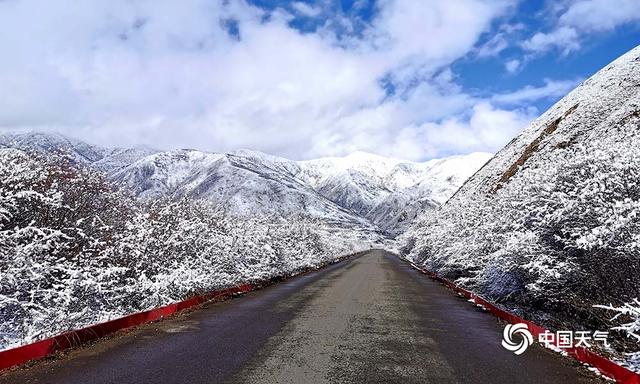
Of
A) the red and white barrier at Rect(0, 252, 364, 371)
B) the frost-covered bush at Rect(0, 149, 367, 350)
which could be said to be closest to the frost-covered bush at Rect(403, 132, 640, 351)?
the red and white barrier at Rect(0, 252, 364, 371)

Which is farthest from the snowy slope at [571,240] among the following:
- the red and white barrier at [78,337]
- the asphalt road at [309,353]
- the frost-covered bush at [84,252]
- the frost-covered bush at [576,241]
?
the frost-covered bush at [84,252]

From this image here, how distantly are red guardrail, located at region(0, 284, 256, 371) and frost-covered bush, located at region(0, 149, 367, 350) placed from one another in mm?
444

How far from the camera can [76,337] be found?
8.17 meters

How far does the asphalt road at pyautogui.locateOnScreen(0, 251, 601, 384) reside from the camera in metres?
6.59

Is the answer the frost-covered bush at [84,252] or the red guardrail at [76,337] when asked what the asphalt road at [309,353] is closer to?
the red guardrail at [76,337]

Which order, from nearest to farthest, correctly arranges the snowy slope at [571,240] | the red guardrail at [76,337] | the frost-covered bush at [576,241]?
1. the red guardrail at [76,337]
2. the frost-covered bush at [576,241]
3. the snowy slope at [571,240]

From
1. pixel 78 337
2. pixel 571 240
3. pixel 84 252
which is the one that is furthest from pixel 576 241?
pixel 84 252

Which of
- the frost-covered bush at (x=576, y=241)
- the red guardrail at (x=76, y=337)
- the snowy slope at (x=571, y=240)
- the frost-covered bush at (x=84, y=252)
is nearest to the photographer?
the red guardrail at (x=76, y=337)

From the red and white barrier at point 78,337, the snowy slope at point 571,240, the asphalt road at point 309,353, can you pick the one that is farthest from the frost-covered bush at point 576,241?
the red and white barrier at point 78,337

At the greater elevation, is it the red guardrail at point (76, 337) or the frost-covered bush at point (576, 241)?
the frost-covered bush at point (576, 241)

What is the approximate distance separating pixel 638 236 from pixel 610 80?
58.5 metres

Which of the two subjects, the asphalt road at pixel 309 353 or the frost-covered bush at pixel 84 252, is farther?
the frost-covered bush at pixel 84 252

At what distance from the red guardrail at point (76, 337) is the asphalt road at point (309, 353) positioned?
0.86ft

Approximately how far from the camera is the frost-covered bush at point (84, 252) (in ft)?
28.6
